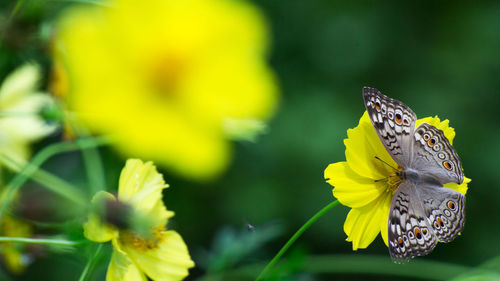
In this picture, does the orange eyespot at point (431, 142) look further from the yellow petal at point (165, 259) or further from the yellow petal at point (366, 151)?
the yellow petal at point (165, 259)

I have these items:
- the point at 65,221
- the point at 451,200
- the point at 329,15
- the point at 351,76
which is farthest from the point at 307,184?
the point at 65,221

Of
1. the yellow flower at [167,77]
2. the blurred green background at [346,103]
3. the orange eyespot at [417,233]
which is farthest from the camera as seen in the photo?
the blurred green background at [346,103]

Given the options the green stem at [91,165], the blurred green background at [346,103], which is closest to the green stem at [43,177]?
the green stem at [91,165]

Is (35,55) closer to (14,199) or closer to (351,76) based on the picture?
(14,199)

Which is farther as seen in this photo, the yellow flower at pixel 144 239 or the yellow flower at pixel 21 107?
the yellow flower at pixel 21 107

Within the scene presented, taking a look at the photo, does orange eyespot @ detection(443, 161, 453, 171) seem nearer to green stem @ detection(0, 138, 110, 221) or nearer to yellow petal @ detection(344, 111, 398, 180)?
yellow petal @ detection(344, 111, 398, 180)

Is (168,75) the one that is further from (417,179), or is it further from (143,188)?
(417,179)

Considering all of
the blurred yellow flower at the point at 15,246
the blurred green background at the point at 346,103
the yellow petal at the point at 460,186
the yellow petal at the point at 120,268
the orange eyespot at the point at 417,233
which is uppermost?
the yellow petal at the point at 120,268
